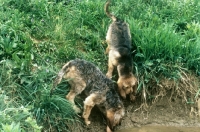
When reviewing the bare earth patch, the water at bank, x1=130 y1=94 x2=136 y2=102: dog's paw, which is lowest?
the water at bank

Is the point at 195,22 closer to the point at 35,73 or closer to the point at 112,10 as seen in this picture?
the point at 112,10

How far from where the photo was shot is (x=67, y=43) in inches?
278

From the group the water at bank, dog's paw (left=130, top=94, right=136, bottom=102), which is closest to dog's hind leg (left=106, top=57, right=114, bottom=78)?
dog's paw (left=130, top=94, right=136, bottom=102)

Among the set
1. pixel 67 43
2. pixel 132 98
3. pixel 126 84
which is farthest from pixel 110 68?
pixel 67 43

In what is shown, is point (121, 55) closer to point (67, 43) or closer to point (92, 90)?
point (92, 90)

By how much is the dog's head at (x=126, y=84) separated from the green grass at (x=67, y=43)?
0.34 metres

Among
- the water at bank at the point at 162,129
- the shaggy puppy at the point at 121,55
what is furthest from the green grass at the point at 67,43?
the water at bank at the point at 162,129

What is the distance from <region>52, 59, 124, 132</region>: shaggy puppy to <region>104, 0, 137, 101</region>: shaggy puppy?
0.32m

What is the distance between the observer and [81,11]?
7.70 metres

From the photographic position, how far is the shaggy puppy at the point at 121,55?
6387 mm

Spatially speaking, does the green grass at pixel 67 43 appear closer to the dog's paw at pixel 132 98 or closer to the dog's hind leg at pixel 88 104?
the dog's hind leg at pixel 88 104

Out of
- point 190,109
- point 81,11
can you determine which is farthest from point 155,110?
point 81,11

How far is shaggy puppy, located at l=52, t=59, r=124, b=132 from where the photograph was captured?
5.98m

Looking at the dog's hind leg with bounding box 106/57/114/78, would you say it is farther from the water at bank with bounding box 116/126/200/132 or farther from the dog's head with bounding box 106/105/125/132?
the water at bank with bounding box 116/126/200/132
